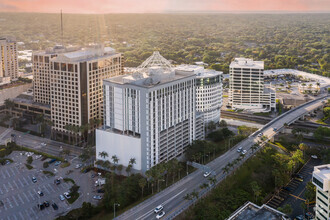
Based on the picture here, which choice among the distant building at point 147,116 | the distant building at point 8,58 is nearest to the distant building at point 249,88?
the distant building at point 147,116

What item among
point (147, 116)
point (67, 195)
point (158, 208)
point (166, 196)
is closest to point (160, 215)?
point (158, 208)

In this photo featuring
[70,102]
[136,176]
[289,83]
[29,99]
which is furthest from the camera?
[289,83]

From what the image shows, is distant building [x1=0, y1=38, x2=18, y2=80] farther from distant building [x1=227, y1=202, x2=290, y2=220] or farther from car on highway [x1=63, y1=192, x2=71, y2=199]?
distant building [x1=227, y1=202, x2=290, y2=220]

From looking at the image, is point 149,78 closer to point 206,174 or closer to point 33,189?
point 206,174

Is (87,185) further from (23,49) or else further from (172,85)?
(23,49)

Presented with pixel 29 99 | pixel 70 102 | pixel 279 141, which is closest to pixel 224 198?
pixel 279 141

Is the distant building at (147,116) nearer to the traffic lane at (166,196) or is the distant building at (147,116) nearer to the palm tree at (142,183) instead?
the palm tree at (142,183)

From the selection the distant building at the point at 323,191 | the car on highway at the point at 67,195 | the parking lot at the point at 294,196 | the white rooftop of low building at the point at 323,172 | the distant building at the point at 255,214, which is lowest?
the parking lot at the point at 294,196
